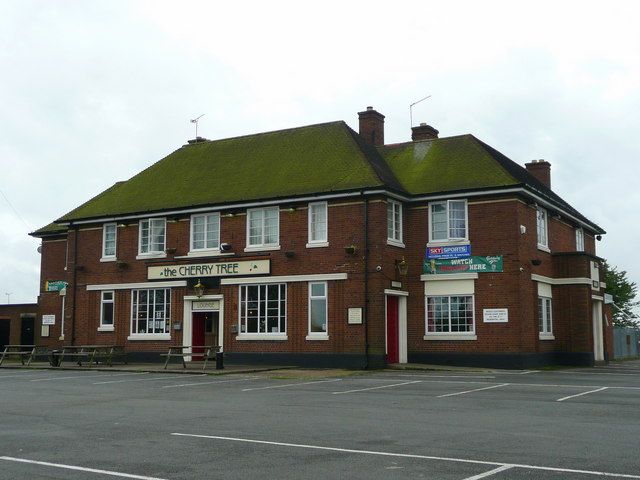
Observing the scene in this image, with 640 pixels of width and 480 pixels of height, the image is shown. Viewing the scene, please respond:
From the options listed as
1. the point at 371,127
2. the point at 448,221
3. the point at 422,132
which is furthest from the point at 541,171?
the point at 448,221

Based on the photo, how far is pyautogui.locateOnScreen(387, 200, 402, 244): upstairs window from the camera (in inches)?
1107

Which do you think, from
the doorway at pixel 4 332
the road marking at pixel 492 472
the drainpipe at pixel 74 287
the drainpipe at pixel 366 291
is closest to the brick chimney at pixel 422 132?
the drainpipe at pixel 366 291

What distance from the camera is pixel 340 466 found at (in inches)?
352

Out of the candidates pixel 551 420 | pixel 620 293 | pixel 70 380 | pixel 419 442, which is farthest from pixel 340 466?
pixel 620 293

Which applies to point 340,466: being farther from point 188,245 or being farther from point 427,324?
point 188,245

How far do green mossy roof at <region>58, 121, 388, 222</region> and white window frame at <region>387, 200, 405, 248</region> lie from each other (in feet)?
4.31

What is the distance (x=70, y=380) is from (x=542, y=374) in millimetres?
14224

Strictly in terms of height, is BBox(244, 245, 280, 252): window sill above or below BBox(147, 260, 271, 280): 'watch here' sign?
above

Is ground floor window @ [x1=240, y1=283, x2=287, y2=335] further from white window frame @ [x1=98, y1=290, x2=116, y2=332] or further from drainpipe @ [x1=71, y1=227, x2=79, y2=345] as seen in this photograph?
drainpipe @ [x1=71, y1=227, x2=79, y2=345]

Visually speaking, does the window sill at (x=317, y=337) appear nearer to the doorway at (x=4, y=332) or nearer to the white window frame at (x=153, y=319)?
the white window frame at (x=153, y=319)

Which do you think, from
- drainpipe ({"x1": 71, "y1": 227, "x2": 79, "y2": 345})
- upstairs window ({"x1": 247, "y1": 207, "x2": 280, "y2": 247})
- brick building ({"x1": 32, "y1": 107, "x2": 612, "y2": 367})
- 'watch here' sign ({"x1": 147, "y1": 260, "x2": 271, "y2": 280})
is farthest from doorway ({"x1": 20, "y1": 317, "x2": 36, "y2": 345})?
upstairs window ({"x1": 247, "y1": 207, "x2": 280, "y2": 247})

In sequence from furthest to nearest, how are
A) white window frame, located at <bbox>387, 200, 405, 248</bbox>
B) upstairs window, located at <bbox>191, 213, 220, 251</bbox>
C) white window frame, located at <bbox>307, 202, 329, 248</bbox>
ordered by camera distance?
upstairs window, located at <bbox>191, 213, 220, 251</bbox>
white window frame, located at <bbox>307, 202, 329, 248</bbox>
white window frame, located at <bbox>387, 200, 405, 248</bbox>

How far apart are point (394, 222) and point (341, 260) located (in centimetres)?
247

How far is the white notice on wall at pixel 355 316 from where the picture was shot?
1069 inches
